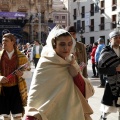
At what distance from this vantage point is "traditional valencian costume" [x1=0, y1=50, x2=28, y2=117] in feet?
16.2

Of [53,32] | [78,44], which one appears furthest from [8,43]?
[53,32]

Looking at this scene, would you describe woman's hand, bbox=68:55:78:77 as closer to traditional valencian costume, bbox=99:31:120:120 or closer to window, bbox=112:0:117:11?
traditional valencian costume, bbox=99:31:120:120

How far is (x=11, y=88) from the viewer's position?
4961 mm

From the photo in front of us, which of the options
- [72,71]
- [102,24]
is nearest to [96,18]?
[102,24]

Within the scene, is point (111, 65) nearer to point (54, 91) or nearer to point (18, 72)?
point (18, 72)

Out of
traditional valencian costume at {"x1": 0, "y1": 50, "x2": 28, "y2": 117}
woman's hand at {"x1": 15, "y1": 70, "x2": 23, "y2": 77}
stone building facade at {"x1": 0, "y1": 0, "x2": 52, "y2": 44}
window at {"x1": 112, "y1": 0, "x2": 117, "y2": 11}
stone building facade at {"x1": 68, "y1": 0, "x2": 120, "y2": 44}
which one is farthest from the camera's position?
stone building facade at {"x1": 68, "y1": 0, "x2": 120, "y2": 44}

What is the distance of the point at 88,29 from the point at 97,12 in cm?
325

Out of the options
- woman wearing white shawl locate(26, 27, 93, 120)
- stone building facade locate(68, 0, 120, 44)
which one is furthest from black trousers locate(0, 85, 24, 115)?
stone building facade locate(68, 0, 120, 44)

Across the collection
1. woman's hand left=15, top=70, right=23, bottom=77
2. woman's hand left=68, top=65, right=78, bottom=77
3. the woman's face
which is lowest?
woman's hand left=15, top=70, right=23, bottom=77

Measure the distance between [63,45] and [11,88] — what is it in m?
2.20

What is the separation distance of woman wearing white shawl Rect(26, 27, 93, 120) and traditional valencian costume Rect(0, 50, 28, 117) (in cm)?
198

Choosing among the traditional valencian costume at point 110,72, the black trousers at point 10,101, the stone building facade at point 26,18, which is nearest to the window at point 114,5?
the stone building facade at point 26,18

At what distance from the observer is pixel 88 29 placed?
47.6 metres

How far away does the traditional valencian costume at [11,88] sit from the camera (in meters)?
4.95
